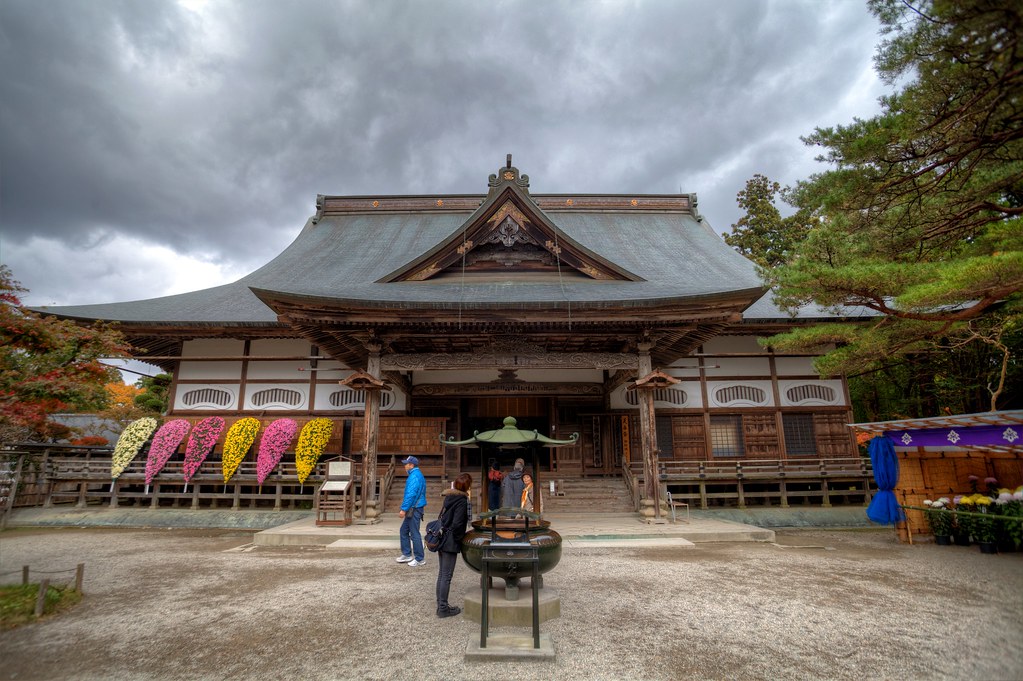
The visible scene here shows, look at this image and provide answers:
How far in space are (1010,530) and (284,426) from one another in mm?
15665

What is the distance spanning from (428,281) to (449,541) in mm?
8673

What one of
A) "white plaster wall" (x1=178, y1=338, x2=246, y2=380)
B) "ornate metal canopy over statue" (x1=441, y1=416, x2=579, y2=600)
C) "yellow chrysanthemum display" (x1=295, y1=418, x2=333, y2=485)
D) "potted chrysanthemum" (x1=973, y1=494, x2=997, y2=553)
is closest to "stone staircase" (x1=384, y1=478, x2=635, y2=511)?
"yellow chrysanthemum display" (x1=295, y1=418, x2=333, y2=485)

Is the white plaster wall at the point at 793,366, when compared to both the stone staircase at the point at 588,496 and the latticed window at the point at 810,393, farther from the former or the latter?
the stone staircase at the point at 588,496

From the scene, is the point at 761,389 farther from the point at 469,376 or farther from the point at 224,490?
the point at 224,490

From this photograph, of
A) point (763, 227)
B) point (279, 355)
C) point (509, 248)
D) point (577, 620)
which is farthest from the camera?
point (763, 227)

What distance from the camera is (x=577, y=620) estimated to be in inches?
198

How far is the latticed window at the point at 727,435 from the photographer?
47.6 ft

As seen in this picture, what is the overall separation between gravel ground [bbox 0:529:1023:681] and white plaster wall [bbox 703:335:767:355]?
7430 mm

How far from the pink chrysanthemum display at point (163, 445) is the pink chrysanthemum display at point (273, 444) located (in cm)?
217

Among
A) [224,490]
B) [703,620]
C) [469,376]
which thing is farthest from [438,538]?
[224,490]

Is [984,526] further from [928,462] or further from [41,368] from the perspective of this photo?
[41,368]

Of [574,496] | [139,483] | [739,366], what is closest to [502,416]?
[574,496]

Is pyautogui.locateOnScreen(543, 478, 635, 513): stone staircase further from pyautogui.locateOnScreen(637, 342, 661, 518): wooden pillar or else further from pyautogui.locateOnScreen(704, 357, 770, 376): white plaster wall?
pyautogui.locateOnScreen(704, 357, 770, 376): white plaster wall

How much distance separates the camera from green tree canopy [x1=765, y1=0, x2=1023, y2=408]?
4.68 meters
